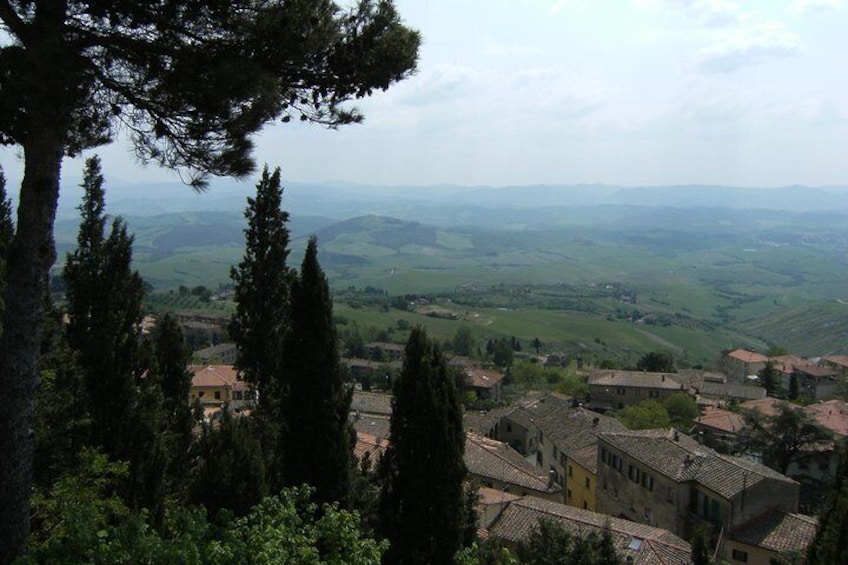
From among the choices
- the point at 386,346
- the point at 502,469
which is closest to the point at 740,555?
the point at 502,469

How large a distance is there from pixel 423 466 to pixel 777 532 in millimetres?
18411

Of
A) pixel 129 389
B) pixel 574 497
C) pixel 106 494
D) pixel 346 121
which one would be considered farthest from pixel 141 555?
pixel 574 497

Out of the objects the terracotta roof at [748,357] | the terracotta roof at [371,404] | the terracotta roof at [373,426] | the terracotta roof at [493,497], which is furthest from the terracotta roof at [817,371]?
the terracotta roof at [493,497]

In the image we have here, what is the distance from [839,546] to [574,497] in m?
24.2

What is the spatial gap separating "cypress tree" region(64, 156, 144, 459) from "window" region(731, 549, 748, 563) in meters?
22.3

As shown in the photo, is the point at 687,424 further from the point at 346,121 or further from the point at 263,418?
the point at 346,121

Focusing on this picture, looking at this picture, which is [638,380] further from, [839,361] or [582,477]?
[839,361]

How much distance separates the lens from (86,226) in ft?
54.5

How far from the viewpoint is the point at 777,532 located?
2475cm

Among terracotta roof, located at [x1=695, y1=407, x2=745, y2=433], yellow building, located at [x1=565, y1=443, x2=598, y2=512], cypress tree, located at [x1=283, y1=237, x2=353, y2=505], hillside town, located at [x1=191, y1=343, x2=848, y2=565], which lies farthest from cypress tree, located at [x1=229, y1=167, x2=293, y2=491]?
terracotta roof, located at [x1=695, y1=407, x2=745, y2=433]

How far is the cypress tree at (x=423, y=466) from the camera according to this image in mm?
12859

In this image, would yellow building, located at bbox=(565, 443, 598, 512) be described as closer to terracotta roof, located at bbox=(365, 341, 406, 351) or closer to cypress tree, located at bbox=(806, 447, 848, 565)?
cypress tree, located at bbox=(806, 447, 848, 565)

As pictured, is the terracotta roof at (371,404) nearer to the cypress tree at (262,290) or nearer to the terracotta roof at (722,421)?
the terracotta roof at (722,421)

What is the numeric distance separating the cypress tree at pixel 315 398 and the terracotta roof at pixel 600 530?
353 inches
